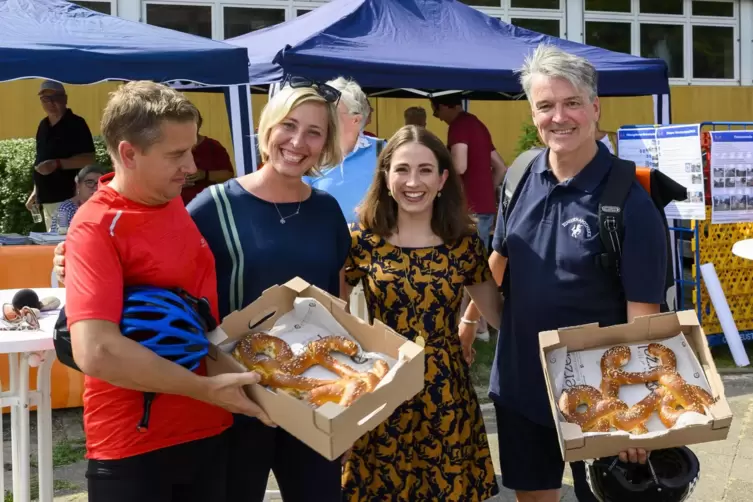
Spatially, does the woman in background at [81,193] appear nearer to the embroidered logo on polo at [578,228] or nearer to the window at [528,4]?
the embroidered logo on polo at [578,228]

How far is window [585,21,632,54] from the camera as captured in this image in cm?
1356

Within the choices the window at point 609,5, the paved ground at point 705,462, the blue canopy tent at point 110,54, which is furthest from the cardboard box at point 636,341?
the window at point 609,5

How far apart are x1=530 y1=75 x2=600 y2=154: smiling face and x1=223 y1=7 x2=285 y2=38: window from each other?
10318 mm

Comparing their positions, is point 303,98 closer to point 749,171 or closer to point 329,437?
point 329,437

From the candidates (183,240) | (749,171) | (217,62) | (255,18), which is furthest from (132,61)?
(255,18)

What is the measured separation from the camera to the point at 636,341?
2193mm

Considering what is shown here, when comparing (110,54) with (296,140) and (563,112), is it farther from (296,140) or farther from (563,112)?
(563,112)

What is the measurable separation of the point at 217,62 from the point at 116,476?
165 inches

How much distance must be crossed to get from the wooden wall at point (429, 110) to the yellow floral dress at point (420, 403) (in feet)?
27.1

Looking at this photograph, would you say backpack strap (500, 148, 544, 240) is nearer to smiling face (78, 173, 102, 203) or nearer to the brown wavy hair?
the brown wavy hair

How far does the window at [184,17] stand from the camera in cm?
1148

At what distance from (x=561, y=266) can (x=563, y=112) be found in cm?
45

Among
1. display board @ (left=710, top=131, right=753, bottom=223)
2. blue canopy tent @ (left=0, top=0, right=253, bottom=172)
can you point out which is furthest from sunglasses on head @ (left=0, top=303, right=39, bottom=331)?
display board @ (left=710, top=131, right=753, bottom=223)

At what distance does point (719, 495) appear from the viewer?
3818mm
